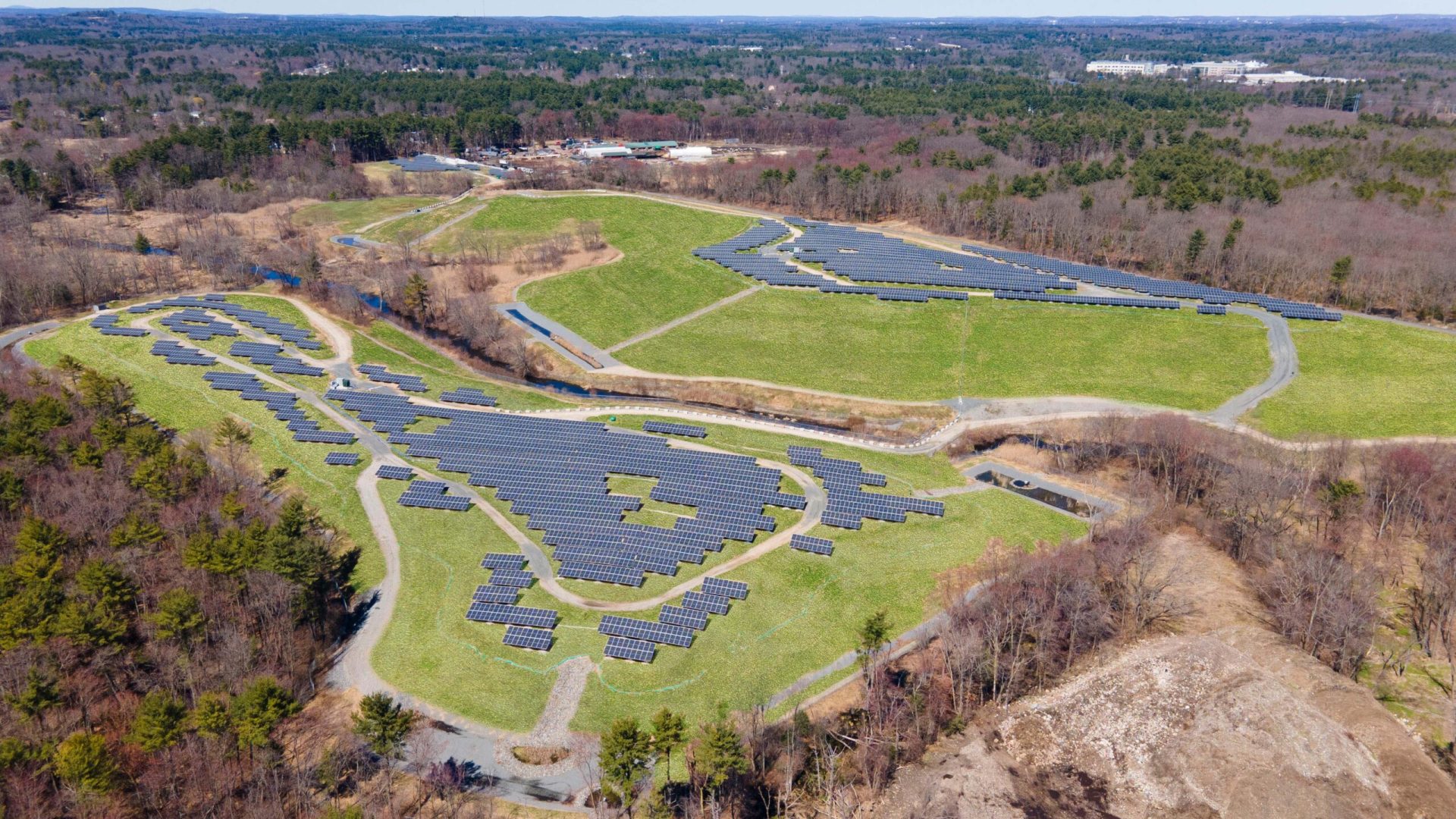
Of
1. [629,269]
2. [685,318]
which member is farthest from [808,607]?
[629,269]

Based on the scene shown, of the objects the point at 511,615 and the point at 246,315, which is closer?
the point at 511,615

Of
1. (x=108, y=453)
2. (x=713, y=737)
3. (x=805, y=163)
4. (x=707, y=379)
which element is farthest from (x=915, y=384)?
(x=805, y=163)

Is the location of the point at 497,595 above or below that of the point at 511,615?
above

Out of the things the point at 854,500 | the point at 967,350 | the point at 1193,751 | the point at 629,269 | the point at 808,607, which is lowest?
the point at 1193,751

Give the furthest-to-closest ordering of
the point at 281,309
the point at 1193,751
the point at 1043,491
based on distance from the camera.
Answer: the point at 281,309 → the point at 1043,491 → the point at 1193,751

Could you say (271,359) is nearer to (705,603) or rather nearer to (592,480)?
(592,480)

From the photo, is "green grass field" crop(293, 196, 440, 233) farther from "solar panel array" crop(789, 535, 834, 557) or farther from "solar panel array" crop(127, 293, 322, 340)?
"solar panel array" crop(789, 535, 834, 557)

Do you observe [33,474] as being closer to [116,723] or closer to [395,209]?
[116,723]
